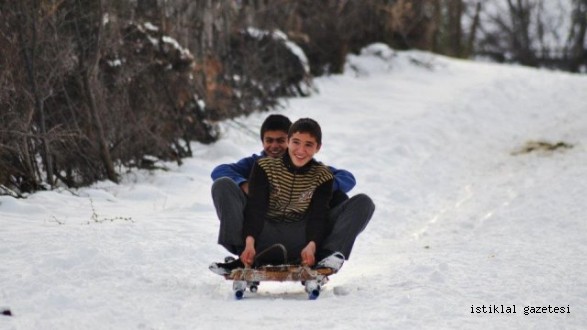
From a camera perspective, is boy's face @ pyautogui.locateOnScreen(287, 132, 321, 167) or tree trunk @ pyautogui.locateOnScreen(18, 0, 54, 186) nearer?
boy's face @ pyautogui.locateOnScreen(287, 132, 321, 167)

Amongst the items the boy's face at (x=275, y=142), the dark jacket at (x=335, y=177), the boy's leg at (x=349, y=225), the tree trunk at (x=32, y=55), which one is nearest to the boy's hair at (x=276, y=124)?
the boy's face at (x=275, y=142)

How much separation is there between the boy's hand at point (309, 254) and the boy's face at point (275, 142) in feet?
2.23

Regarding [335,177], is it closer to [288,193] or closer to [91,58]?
[288,193]

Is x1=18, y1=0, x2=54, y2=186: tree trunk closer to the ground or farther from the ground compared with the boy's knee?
farther from the ground

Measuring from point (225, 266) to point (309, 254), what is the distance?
509 millimetres

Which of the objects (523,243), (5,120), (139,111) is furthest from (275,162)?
(139,111)

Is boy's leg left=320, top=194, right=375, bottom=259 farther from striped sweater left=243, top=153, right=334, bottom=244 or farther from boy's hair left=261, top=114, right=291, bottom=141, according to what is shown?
boy's hair left=261, top=114, right=291, bottom=141

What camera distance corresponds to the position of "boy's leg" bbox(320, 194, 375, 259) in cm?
465

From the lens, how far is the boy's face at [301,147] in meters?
4.54

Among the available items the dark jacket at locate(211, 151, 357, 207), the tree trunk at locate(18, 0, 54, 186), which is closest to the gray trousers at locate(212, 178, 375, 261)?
the dark jacket at locate(211, 151, 357, 207)

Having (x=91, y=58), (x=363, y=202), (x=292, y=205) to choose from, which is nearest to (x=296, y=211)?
(x=292, y=205)

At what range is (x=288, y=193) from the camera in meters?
4.68

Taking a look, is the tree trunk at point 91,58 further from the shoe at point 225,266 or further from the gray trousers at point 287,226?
the shoe at point 225,266

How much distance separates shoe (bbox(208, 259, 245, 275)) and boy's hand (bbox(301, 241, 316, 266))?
1.23ft
